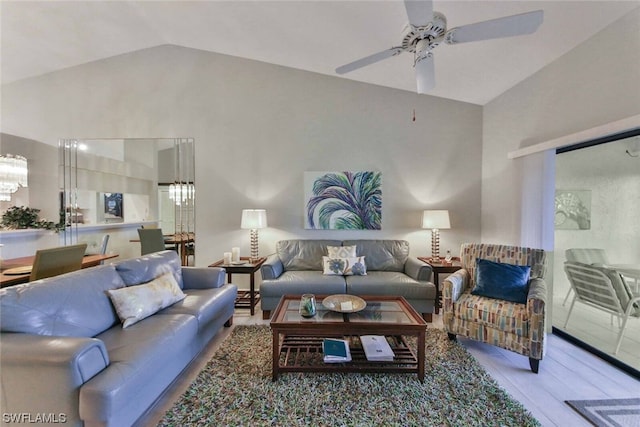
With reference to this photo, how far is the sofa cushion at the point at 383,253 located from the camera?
3.67 meters

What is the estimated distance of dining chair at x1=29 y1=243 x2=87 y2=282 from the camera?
2398 millimetres

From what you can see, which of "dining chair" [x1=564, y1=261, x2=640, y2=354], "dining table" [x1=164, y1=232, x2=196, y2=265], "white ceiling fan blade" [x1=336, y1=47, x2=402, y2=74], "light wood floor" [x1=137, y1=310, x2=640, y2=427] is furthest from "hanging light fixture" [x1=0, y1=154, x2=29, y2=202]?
"dining chair" [x1=564, y1=261, x2=640, y2=354]

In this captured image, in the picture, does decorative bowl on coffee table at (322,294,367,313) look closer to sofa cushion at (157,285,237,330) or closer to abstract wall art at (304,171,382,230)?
sofa cushion at (157,285,237,330)

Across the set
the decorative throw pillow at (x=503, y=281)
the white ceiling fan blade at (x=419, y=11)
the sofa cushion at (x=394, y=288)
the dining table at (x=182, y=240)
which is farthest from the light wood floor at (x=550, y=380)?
the white ceiling fan blade at (x=419, y=11)

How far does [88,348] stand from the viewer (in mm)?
1340

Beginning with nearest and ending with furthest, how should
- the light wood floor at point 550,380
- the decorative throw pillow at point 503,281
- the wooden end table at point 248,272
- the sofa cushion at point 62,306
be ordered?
1. the sofa cushion at point 62,306
2. the light wood floor at point 550,380
3. the decorative throw pillow at point 503,281
4. the wooden end table at point 248,272

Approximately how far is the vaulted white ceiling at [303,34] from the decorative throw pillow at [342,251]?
2.36m

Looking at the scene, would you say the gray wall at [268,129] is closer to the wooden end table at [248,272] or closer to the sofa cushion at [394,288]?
the wooden end table at [248,272]

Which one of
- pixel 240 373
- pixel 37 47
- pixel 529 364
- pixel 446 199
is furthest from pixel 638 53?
pixel 37 47

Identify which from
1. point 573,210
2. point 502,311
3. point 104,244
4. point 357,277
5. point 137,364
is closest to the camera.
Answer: point 137,364

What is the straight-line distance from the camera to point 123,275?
7.48 ft

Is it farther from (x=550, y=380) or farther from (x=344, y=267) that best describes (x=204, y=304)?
(x=550, y=380)

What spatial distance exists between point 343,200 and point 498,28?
2587mm

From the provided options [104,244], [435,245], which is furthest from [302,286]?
[104,244]
